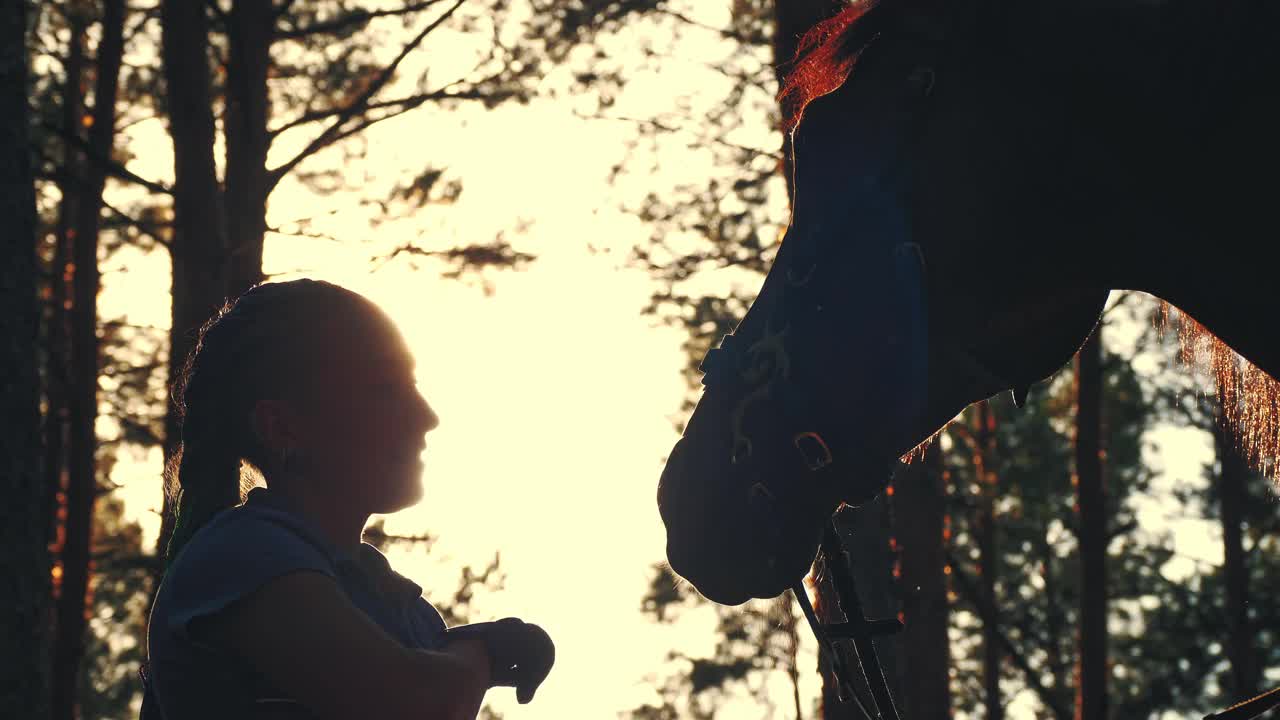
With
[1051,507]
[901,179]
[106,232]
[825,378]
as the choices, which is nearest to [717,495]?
[825,378]

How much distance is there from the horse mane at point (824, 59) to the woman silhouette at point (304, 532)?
88cm

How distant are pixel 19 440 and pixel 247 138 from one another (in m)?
4.11

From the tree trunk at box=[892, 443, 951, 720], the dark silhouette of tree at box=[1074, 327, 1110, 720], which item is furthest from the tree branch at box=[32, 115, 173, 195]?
the dark silhouette of tree at box=[1074, 327, 1110, 720]

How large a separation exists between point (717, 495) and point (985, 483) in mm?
15591

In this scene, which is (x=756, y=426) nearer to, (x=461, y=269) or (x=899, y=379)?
(x=899, y=379)

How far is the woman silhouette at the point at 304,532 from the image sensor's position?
1589 mm

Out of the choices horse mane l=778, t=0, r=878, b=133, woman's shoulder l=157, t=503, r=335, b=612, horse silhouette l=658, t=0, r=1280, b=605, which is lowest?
woman's shoulder l=157, t=503, r=335, b=612

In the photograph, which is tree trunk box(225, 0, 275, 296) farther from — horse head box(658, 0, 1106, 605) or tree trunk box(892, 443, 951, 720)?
horse head box(658, 0, 1106, 605)

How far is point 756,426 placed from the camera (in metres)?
2.10

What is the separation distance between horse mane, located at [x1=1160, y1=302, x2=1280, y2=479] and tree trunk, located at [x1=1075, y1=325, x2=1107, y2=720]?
31.5 ft

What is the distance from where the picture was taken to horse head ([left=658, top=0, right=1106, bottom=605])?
1967 millimetres

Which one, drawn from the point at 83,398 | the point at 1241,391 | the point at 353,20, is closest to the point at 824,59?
the point at 1241,391

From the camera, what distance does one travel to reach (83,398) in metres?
12.6

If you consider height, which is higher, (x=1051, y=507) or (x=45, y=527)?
(x=1051, y=507)
